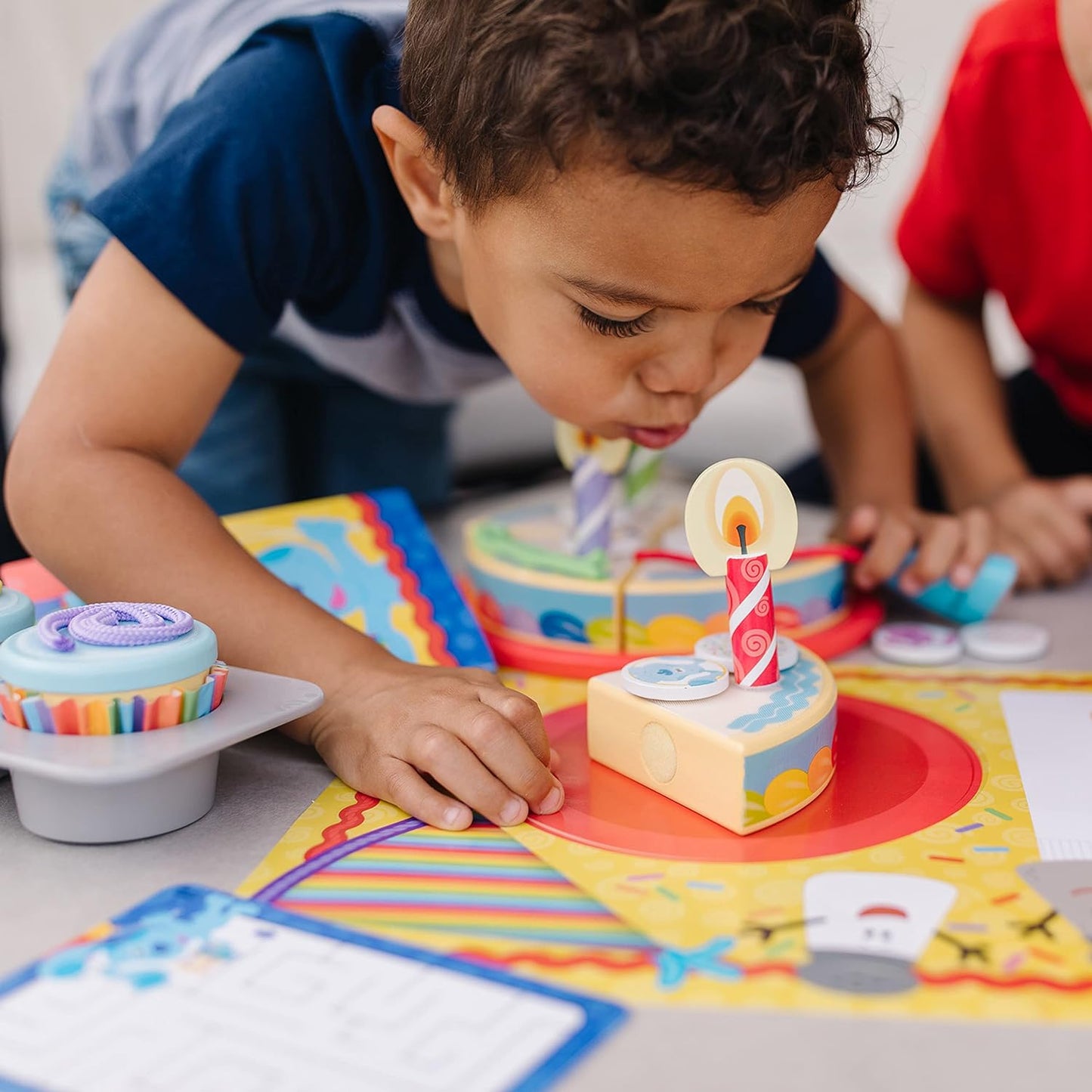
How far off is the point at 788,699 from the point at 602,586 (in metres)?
0.24

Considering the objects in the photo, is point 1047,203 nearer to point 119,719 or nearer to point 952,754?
point 952,754

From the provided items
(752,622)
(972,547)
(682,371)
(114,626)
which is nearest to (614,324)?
(682,371)

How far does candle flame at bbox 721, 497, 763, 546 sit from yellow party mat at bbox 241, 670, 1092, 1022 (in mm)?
135

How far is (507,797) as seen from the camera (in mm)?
612

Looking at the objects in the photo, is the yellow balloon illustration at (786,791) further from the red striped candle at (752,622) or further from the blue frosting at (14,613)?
the blue frosting at (14,613)

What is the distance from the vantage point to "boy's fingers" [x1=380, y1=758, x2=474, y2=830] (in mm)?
610

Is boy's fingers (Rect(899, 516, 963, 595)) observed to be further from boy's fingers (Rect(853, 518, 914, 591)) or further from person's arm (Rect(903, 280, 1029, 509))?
person's arm (Rect(903, 280, 1029, 509))

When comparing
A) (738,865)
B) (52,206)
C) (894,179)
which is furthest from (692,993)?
(894,179)

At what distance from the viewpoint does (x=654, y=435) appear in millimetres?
802

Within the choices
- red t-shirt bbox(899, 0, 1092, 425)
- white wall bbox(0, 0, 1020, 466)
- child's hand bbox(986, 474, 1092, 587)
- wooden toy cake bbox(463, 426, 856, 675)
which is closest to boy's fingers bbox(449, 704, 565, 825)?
wooden toy cake bbox(463, 426, 856, 675)

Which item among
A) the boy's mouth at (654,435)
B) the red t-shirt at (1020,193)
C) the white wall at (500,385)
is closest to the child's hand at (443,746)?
the boy's mouth at (654,435)

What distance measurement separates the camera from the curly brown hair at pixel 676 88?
58 centimetres

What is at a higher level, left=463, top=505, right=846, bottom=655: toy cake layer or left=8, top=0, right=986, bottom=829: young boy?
left=8, top=0, right=986, bottom=829: young boy

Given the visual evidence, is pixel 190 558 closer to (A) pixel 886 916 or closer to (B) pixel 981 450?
(A) pixel 886 916
